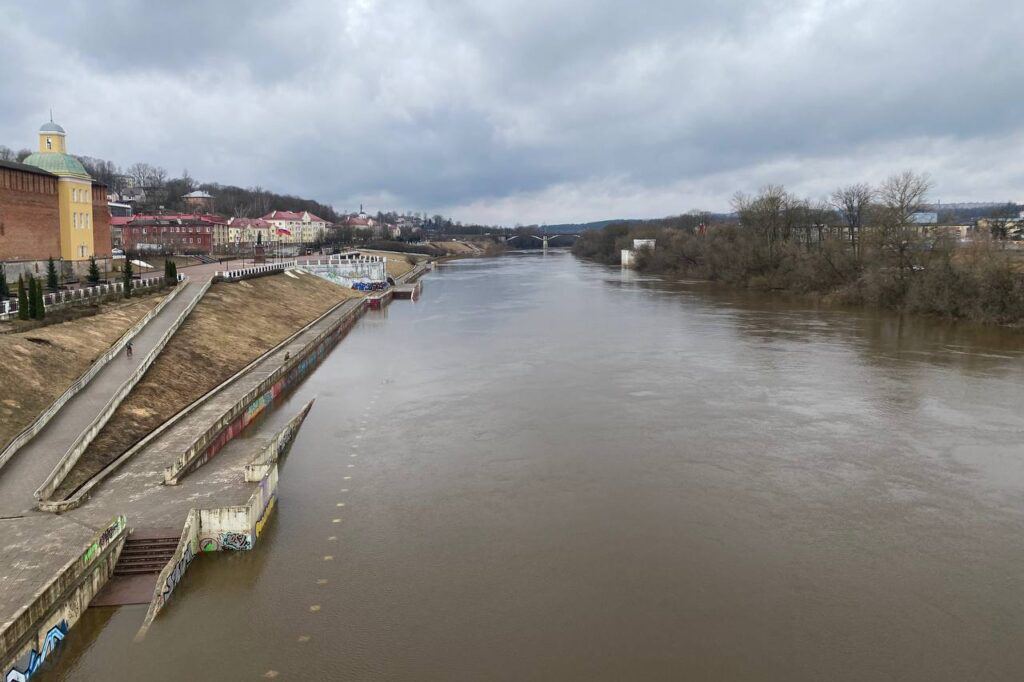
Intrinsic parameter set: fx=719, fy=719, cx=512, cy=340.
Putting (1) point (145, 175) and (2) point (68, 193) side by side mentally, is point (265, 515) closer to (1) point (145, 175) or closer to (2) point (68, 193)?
(2) point (68, 193)

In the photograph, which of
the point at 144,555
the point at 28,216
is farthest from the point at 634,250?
the point at 144,555

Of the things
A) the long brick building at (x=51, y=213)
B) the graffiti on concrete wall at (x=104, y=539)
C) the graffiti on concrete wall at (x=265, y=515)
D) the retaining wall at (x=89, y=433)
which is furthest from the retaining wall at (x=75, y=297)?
the graffiti on concrete wall at (x=104, y=539)

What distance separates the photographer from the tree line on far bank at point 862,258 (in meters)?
36.7

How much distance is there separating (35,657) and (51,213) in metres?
33.6

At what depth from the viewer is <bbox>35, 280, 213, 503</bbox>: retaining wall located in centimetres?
1197

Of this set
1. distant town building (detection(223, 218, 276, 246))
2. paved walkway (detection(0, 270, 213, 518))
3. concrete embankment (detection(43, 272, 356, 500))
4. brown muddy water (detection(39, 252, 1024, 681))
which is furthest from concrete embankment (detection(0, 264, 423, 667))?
distant town building (detection(223, 218, 276, 246))

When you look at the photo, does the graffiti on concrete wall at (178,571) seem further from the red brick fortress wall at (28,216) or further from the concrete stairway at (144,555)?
the red brick fortress wall at (28,216)

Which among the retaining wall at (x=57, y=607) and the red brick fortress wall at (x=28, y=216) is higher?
the red brick fortress wall at (x=28, y=216)

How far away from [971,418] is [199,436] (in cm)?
1907

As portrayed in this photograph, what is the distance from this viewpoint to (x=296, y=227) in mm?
125688

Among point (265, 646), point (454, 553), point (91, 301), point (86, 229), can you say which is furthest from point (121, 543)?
point (86, 229)

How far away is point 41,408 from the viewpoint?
1580 centimetres

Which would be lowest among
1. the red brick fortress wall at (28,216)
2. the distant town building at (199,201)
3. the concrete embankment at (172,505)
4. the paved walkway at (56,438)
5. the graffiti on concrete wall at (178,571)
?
the graffiti on concrete wall at (178,571)

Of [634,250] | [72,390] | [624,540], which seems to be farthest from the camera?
[634,250]
